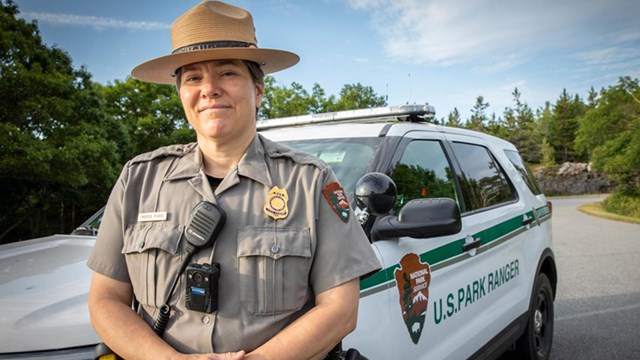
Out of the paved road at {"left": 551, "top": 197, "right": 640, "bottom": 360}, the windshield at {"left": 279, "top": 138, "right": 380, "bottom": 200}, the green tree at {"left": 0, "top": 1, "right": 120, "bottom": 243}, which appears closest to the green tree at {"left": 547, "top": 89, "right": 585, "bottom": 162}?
the paved road at {"left": 551, "top": 197, "right": 640, "bottom": 360}

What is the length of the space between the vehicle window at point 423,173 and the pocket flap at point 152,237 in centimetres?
136

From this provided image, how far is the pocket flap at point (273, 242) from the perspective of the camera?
149 cm

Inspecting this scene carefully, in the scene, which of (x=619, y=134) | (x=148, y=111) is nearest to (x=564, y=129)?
(x=619, y=134)

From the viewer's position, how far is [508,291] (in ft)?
11.8

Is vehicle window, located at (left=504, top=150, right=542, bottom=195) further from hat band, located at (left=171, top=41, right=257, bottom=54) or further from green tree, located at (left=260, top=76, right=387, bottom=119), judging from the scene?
green tree, located at (left=260, top=76, right=387, bottom=119)

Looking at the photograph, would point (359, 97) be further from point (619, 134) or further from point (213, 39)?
point (213, 39)

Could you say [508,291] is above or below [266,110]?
below

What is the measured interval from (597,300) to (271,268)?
624 cm

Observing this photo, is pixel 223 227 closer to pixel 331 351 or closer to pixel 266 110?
pixel 331 351

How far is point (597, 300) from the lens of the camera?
6383 millimetres

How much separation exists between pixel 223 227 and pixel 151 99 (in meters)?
24.0

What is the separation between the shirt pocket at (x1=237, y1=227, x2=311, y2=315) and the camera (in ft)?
4.86

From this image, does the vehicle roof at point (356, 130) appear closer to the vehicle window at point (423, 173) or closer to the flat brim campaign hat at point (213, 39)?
the vehicle window at point (423, 173)

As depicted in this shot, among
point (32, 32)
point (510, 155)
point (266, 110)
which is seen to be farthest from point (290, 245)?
point (266, 110)
